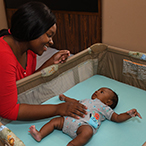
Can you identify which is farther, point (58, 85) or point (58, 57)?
point (58, 85)

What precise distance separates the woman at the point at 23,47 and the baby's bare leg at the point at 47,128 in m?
0.08

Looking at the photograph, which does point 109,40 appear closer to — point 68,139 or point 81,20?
point 81,20

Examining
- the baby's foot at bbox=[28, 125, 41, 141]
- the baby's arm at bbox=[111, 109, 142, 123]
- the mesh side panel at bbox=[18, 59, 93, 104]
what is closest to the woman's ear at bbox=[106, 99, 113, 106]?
the baby's arm at bbox=[111, 109, 142, 123]

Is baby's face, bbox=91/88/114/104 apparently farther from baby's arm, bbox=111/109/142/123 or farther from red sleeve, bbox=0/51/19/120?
red sleeve, bbox=0/51/19/120

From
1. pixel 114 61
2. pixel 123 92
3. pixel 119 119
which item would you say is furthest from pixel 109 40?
pixel 119 119

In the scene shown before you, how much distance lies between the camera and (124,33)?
1669 mm

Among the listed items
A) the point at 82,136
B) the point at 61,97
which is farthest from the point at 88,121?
the point at 61,97

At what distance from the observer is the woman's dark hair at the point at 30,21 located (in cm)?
90

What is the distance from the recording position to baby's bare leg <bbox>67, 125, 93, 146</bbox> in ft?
3.36

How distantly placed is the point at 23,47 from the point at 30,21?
197mm

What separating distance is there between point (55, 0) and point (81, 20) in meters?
0.41

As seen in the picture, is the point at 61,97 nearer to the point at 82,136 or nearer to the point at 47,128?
the point at 47,128

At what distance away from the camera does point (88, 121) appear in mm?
1134

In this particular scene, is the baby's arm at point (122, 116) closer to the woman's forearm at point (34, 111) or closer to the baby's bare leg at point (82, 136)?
the baby's bare leg at point (82, 136)
